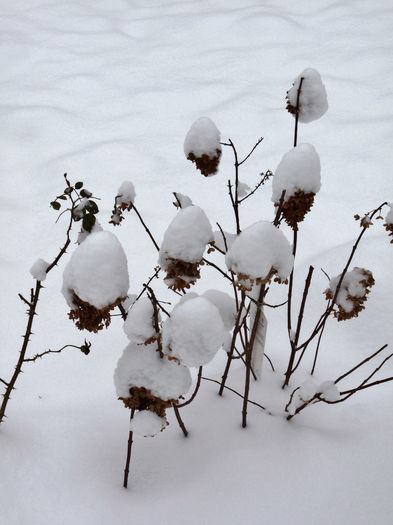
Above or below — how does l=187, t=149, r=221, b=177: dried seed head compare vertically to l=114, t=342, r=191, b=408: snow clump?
above

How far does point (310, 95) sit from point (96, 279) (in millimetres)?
698

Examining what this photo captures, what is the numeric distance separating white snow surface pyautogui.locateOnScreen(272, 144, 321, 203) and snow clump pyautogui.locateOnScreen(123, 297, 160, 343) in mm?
328

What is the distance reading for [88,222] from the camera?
895 millimetres

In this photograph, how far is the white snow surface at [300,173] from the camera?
0.83m

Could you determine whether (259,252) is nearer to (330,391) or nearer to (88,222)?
(88,222)

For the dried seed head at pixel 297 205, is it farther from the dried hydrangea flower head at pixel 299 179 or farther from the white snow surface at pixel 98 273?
the white snow surface at pixel 98 273

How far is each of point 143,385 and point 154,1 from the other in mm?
5268

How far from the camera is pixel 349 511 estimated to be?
3.23ft

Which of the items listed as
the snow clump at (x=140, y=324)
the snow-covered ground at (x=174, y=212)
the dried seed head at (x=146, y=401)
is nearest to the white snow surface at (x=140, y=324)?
the snow clump at (x=140, y=324)

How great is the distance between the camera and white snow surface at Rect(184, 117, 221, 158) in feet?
3.18

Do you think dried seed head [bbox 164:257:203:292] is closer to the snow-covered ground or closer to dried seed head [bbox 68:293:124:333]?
dried seed head [bbox 68:293:124:333]

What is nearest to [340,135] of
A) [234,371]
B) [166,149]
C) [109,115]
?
[166,149]

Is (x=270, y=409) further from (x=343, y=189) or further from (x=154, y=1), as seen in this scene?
(x=154, y=1)

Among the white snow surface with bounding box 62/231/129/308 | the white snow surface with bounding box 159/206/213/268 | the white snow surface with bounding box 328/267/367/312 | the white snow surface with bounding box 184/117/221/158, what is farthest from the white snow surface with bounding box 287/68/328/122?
the white snow surface with bounding box 62/231/129/308
